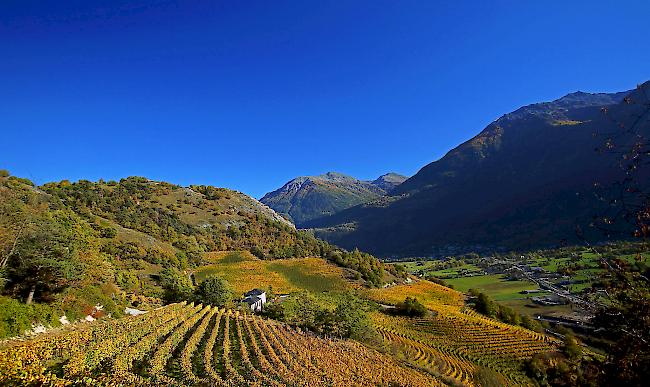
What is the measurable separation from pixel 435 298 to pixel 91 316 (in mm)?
77970

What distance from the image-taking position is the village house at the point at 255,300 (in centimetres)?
6150

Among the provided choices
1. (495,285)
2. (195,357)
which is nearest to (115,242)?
(195,357)

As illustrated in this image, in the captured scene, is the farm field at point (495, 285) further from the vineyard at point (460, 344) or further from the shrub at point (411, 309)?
the shrub at point (411, 309)

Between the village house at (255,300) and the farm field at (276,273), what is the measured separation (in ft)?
24.2

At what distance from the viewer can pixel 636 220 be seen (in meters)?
5.88

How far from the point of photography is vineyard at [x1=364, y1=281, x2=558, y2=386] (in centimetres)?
4619

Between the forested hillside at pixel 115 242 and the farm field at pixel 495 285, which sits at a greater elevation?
the forested hillside at pixel 115 242

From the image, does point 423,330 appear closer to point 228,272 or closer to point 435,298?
point 435,298

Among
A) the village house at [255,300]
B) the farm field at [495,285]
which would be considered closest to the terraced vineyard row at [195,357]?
the village house at [255,300]

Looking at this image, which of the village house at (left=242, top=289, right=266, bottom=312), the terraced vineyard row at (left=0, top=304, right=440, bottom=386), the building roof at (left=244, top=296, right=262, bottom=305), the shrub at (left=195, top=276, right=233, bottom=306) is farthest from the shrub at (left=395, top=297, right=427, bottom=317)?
the shrub at (left=195, top=276, right=233, bottom=306)

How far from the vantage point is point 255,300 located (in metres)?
63.1

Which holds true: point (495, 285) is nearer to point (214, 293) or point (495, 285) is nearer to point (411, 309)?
point (411, 309)

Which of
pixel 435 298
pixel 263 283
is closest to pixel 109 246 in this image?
pixel 263 283

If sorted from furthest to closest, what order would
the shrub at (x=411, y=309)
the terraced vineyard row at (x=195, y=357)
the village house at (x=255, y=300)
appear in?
the shrub at (x=411, y=309) → the village house at (x=255, y=300) → the terraced vineyard row at (x=195, y=357)
